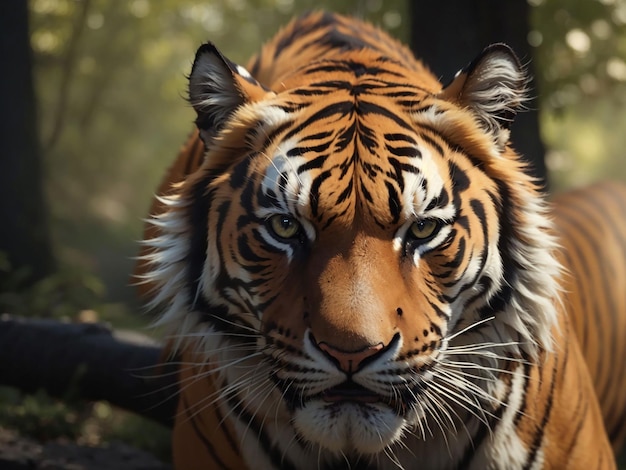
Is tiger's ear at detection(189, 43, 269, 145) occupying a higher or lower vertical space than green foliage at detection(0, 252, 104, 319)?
higher

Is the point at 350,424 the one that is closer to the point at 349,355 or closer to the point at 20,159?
the point at 349,355

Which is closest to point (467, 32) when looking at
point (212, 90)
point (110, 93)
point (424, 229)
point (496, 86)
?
point (496, 86)

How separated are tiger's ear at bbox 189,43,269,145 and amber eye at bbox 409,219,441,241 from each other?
0.73 m

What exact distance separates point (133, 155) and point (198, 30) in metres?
5.16

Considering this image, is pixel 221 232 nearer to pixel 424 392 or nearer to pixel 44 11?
pixel 424 392

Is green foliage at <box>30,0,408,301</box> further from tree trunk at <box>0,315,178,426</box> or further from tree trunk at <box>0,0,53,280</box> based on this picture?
tree trunk at <box>0,315,178,426</box>

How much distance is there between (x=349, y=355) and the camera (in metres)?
2.57

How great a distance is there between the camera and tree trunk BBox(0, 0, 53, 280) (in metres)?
7.88

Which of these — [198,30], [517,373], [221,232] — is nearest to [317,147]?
[221,232]

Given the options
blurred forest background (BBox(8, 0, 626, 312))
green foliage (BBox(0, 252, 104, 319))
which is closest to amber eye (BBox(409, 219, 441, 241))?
blurred forest background (BBox(8, 0, 626, 312))

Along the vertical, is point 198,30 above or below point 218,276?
above

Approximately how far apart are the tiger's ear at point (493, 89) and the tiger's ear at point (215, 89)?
0.62 metres

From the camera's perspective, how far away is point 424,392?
286cm

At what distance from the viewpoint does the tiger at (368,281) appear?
272cm
